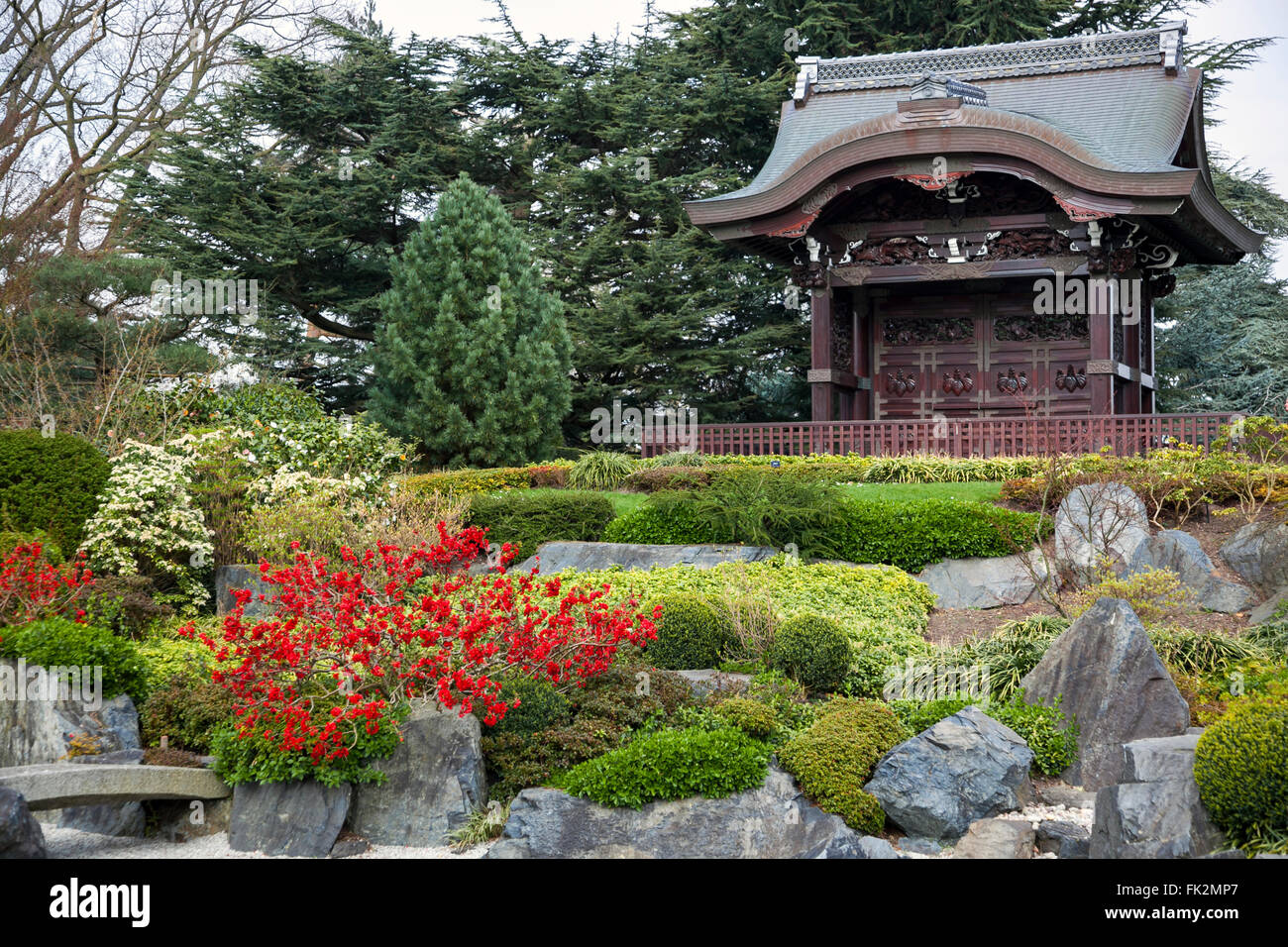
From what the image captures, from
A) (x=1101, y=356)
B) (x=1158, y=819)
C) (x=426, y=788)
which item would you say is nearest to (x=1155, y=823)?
(x=1158, y=819)

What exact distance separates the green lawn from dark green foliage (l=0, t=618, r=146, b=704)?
7.68 meters

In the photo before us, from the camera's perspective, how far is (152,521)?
11211mm

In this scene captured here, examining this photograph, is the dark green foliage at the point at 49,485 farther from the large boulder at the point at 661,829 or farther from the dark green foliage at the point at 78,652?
A: the large boulder at the point at 661,829

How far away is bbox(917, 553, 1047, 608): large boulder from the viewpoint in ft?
35.5

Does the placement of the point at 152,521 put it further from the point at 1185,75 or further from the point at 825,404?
the point at 1185,75

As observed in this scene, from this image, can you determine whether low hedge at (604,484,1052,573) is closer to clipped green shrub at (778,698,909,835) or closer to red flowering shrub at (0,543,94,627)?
clipped green shrub at (778,698,909,835)

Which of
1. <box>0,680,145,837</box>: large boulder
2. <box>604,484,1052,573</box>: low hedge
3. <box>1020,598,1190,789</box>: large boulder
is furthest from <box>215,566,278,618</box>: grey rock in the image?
<box>1020,598,1190,789</box>: large boulder

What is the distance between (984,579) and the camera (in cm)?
1108

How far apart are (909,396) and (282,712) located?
13872mm

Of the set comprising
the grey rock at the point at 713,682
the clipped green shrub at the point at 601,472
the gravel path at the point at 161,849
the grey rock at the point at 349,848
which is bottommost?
the gravel path at the point at 161,849

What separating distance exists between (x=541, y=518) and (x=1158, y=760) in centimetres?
813

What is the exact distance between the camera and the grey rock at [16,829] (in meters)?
5.51

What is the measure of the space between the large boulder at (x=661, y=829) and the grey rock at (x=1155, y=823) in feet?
3.89

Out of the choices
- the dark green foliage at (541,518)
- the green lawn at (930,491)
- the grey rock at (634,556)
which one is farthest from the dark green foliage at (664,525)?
the green lawn at (930,491)
